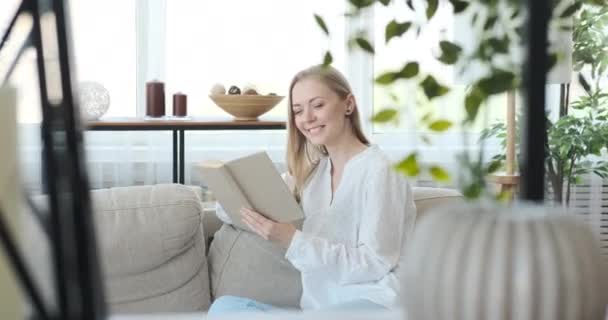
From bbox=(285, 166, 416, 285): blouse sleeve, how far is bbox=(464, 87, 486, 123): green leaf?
1896 mm

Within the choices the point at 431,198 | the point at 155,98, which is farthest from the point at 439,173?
the point at 155,98

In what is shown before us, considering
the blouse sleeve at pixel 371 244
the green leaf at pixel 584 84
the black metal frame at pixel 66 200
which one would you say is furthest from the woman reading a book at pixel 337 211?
the green leaf at pixel 584 84

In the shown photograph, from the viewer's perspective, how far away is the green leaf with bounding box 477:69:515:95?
551 mm

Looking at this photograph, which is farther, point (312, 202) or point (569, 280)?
point (312, 202)

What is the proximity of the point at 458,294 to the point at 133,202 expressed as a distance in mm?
2216

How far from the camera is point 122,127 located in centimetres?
387

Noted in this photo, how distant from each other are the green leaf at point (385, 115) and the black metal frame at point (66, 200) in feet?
0.67

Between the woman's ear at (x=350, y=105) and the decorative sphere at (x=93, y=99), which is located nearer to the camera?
the woman's ear at (x=350, y=105)

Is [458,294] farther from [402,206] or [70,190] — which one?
[402,206]

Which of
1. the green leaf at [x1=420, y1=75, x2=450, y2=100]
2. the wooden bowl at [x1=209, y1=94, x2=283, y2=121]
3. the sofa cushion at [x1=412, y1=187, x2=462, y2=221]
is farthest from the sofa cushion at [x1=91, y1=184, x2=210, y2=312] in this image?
the green leaf at [x1=420, y1=75, x2=450, y2=100]

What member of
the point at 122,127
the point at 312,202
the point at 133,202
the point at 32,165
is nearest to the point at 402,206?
the point at 312,202

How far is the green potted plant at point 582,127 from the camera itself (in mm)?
4863

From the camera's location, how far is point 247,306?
250 centimetres

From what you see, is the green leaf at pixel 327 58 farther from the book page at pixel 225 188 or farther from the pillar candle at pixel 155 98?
the pillar candle at pixel 155 98
